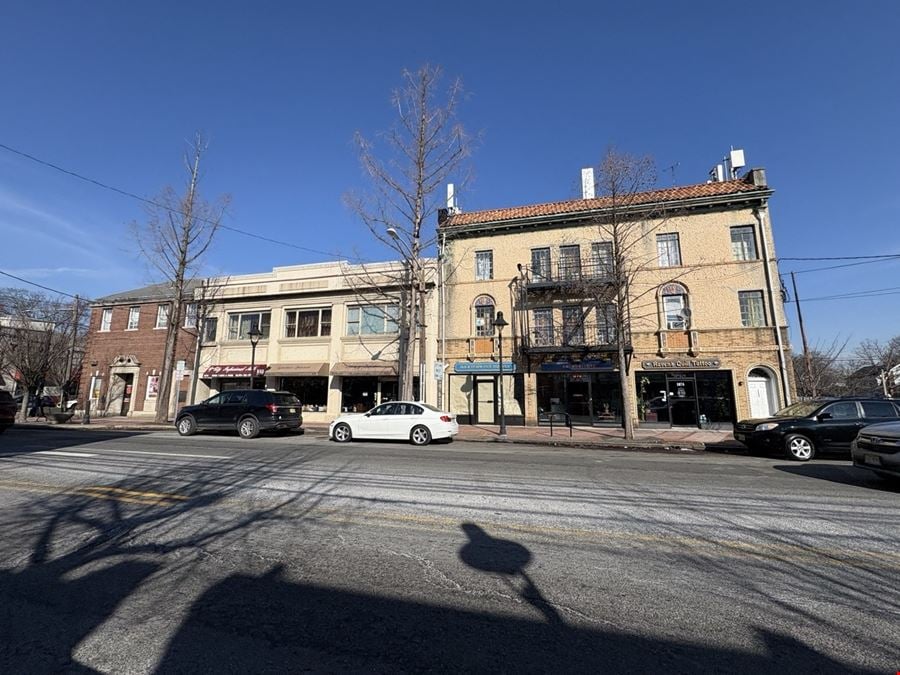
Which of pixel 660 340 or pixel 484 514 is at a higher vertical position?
pixel 660 340

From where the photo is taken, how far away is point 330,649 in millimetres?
2479

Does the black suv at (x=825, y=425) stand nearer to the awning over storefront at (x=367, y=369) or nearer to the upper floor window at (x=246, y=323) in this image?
the awning over storefront at (x=367, y=369)

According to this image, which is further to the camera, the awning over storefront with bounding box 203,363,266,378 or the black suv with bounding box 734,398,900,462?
the awning over storefront with bounding box 203,363,266,378

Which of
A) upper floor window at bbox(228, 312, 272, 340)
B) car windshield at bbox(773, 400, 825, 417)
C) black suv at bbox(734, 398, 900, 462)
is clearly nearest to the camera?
black suv at bbox(734, 398, 900, 462)

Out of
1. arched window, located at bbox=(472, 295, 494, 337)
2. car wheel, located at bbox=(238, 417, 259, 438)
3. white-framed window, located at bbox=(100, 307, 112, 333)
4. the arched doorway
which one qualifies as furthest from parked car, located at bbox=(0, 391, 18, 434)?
the arched doorway

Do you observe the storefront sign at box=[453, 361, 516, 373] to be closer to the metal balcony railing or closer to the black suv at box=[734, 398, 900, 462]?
the metal balcony railing

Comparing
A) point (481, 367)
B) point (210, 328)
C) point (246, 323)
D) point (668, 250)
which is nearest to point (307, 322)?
point (246, 323)

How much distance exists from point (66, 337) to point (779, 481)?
Answer: 3865 centimetres

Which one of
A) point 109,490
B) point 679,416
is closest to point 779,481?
point 109,490

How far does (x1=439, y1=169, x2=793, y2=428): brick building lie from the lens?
18750 mm

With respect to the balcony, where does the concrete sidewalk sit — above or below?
below

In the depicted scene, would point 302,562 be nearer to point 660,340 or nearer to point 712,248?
point 660,340

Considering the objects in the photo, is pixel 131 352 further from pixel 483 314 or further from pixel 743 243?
pixel 743 243

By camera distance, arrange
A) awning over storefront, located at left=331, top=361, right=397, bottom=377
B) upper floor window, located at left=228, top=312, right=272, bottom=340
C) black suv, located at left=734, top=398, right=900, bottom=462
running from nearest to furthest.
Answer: black suv, located at left=734, top=398, right=900, bottom=462, awning over storefront, located at left=331, top=361, right=397, bottom=377, upper floor window, located at left=228, top=312, right=272, bottom=340
